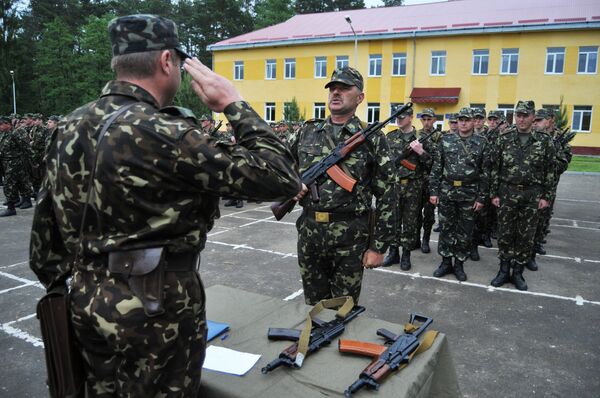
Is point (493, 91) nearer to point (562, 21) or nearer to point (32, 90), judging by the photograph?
point (562, 21)

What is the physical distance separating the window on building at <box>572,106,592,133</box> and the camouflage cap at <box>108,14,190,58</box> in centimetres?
2988

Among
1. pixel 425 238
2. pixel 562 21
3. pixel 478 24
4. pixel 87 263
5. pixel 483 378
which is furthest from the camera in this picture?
pixel 478 24

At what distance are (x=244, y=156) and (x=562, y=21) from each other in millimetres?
29596

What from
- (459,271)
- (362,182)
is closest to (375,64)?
(459,271)

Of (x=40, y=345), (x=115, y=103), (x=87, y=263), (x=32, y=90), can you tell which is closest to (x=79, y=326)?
(x=87, y=263)

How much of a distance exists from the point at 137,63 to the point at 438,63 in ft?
95.7

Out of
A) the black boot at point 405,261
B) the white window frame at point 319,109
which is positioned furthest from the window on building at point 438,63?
the black boot at point 405,261

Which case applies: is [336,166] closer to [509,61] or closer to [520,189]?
[520,189]

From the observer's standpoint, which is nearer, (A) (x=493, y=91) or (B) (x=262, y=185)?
(B) (x=262, y=185)

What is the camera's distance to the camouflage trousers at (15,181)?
10.4 metres

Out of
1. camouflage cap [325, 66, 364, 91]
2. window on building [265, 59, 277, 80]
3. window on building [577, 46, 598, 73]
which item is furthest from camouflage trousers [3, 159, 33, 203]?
window on building [577, 46, 598, 73]

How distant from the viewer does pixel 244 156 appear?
1490 mm

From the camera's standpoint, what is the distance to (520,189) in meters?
5.79

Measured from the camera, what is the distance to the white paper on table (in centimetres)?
202
